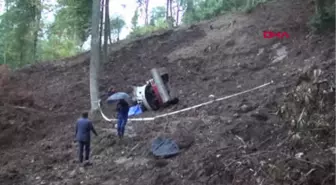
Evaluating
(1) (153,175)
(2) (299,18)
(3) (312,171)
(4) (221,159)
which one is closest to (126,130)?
(1) (153,175)

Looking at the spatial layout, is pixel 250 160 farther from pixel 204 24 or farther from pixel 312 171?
pixel 204 24

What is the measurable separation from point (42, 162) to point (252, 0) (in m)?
17.3

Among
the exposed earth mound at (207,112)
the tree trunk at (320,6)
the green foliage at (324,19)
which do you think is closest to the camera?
the exposed earth mound at (207,112)

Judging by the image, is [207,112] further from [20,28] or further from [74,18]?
[20,28]

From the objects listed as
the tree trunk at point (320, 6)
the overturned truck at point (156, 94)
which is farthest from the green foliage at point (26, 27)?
the tree trunk at point (320, 6)

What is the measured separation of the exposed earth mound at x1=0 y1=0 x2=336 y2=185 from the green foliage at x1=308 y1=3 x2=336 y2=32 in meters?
0.42

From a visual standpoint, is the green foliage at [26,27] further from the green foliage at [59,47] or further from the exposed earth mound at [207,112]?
the exposed earth mound at [207,112]

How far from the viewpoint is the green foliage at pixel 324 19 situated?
539 inches

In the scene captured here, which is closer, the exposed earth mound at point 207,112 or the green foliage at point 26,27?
the exposed earth mound at point 207,112

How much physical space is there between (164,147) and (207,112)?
2.89 metres

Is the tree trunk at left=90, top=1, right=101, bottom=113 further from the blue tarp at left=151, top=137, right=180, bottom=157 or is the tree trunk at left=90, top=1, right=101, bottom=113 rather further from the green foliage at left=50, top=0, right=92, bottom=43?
the green foliage at left=50, top=0, right=92, bottom=43

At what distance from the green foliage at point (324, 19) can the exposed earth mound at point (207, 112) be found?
16.7 inches

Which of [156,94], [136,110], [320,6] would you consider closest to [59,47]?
[136,110]

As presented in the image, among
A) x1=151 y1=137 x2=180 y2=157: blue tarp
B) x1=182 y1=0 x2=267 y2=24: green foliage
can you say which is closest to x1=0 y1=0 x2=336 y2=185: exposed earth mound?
x1=151 y1=137 x2=180 y2=157: blue tarp
